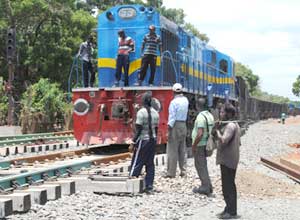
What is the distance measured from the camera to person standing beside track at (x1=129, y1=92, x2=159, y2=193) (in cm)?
897

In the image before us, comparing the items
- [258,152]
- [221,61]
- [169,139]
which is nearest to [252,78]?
[221,61]

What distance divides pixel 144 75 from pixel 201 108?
5.41 meters

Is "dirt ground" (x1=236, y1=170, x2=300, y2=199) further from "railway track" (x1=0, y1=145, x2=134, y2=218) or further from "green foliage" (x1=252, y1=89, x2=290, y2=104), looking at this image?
"green foliage" (x1=252, y1=89, x2=290, y2=104)

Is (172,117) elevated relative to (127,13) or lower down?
lower down

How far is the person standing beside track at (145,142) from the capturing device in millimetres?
8969

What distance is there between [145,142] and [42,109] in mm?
17199

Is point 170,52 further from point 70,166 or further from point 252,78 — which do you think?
point 252,78

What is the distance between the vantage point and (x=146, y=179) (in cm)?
892

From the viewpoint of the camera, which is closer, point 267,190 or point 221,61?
point 267,190

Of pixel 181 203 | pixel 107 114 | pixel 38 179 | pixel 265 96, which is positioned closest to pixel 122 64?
pixel 107 114

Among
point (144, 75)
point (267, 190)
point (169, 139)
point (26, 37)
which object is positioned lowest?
point (267, 190)

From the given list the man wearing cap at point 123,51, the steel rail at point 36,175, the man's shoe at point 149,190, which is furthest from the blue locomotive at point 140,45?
the man's shoe at point 149,190

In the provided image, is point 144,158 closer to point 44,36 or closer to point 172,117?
point 172,117

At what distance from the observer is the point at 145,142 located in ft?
29.6
